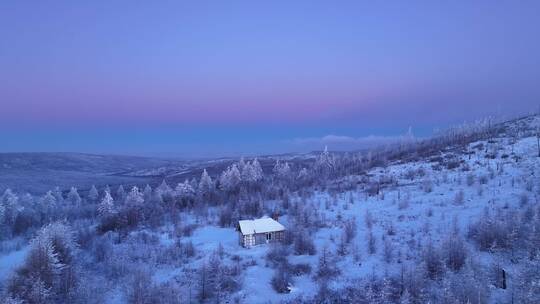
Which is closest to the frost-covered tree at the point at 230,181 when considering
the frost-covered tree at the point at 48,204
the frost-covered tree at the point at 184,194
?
the frost-covered tree at the point at 184,194

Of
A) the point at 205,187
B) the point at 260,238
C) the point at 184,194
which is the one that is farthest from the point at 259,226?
the point at 205,187

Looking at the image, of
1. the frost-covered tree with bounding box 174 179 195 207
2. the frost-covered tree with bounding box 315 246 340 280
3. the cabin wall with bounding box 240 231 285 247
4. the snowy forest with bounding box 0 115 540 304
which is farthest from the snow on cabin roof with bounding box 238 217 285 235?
the frost-covered tree with bounding box 174 179 195 207

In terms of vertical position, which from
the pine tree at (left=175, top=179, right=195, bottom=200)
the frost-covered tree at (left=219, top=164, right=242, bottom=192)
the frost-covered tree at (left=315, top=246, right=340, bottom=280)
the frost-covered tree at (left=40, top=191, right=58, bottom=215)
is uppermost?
the frost-covered tree at (left=219, top=164, right=242, bottom=192)

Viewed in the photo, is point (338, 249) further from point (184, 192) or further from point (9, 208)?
point (9, 208)

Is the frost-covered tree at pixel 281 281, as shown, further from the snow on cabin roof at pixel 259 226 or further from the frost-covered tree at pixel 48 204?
the frost-covered tree at pixel 48 204

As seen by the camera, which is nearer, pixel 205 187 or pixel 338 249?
pixel 338 249

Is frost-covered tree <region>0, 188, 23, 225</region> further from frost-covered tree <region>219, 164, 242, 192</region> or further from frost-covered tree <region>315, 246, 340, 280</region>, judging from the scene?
frost-covered tree <region>315, 246, 340, 280</region>

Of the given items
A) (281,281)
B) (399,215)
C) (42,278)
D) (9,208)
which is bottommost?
(281,281)
